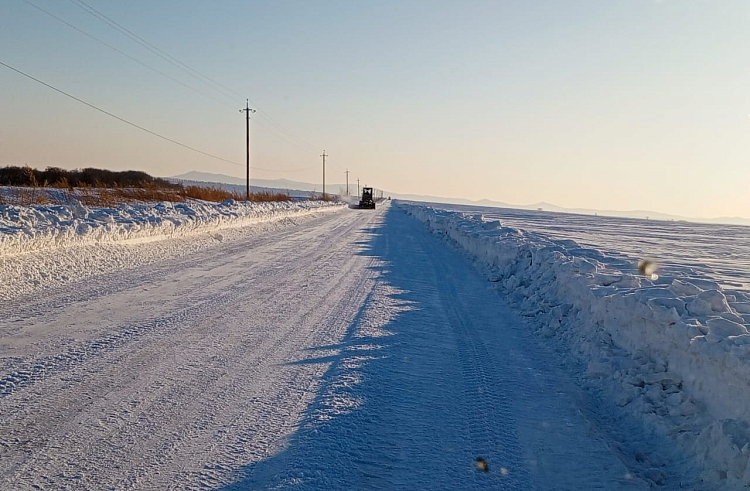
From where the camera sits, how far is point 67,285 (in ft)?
32.4

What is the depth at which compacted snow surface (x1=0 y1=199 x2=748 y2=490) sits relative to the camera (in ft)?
12.8

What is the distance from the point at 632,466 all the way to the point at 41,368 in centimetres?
552

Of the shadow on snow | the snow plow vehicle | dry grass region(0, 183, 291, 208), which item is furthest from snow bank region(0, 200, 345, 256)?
the snow plow vehicle

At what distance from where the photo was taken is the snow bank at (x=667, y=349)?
4.10 m

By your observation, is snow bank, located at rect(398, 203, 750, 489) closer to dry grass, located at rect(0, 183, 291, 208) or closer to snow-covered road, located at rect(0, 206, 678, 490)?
snow-covered road, located at rect(0, 206, 678, 490)

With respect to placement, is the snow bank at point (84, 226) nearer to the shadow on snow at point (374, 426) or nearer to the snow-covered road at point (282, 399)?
the snow-covered road at point (282, 399)

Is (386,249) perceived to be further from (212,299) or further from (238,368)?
(238,368)

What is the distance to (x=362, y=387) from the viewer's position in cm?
550

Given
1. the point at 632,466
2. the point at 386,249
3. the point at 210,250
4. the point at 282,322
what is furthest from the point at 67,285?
the point at 386,249

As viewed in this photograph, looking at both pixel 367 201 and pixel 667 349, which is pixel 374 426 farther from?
pixel 367 201

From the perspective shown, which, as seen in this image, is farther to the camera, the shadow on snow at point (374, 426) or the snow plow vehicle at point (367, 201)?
the snow plow vehicle at point (367, 201)

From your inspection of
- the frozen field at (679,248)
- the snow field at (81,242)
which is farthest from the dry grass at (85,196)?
the frozen field at (679,248)

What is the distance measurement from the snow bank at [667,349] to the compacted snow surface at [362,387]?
0.08 ft

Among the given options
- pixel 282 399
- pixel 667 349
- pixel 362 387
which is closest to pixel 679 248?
pixel 667 349
